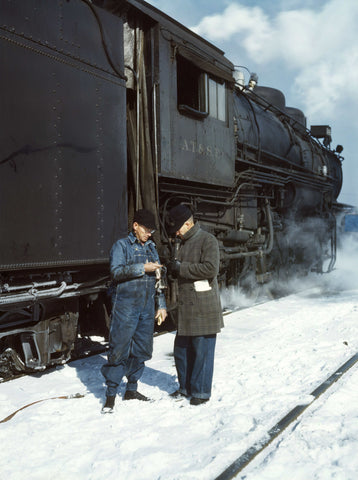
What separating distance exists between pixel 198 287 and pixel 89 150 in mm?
1547

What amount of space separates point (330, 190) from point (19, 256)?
10427 mm

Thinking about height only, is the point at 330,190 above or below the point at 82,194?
above

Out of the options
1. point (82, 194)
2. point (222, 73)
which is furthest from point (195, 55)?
point (82, 194)

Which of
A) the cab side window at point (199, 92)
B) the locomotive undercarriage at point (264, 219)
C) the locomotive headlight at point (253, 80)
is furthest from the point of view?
the locomotive headlight at point (253, 80)

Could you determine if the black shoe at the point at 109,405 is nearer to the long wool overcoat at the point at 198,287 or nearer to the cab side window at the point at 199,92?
the long wool overcoat at the point at 198,287

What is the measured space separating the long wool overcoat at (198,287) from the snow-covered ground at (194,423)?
2.05 ft

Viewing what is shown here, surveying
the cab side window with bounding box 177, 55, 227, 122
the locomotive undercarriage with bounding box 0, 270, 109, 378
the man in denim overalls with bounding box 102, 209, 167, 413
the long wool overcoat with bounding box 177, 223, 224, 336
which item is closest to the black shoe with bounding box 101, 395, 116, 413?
the man in denim overalls with bounding box 102, 209, 167, 413

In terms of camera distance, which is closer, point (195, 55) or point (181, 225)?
point (181, 225)

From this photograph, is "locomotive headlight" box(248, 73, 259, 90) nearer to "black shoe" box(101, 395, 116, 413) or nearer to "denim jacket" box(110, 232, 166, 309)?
"denim jacket" box(110, 232, 166, 309)

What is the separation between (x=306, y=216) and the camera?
36.2 ft

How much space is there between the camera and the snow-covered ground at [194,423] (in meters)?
2.56

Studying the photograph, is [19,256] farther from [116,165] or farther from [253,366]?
[253,366]

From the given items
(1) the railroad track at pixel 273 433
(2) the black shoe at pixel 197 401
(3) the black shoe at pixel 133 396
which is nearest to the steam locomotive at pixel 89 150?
(3) the black shoe at pixel 133 396

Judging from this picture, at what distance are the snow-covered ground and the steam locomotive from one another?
674mm
